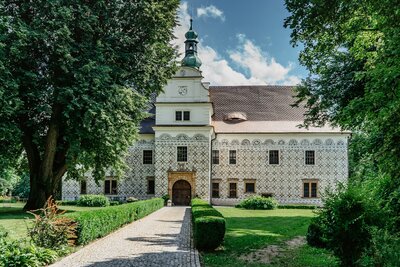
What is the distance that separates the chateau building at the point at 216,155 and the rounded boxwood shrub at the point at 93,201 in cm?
275

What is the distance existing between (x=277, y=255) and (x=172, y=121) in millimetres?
23349

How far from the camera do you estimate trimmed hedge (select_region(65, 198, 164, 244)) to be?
11596mm

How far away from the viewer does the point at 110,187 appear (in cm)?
3566

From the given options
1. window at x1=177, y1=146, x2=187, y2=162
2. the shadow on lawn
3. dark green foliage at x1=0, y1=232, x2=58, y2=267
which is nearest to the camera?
dark green foliage at x1=0, y1=232, x2=58, y2=267

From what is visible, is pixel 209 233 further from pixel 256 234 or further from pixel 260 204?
pixel 260 204

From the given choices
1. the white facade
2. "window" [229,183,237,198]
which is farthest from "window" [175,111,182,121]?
"window" [229,183,237,198]

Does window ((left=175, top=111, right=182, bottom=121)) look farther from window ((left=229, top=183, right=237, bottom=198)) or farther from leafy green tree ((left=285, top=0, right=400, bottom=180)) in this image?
leafy green tree ((left=285, top=0, right=400, bottom=180))

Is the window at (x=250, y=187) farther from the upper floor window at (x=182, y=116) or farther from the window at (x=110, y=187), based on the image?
the window at (x=110, y=187)

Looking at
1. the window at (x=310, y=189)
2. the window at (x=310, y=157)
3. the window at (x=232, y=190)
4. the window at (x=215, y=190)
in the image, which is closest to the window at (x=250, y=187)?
the window at (x=232, y=190)

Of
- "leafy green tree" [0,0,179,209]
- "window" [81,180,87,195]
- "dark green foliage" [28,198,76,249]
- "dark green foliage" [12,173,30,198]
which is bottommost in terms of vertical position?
"dark green foliage" [12,173,30,198]

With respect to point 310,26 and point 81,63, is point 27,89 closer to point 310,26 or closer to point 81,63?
point 81,63

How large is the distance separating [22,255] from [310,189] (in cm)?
2952

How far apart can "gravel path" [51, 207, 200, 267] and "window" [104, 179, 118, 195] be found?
20.1 meters

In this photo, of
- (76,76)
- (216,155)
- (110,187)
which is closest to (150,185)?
(110,187)
